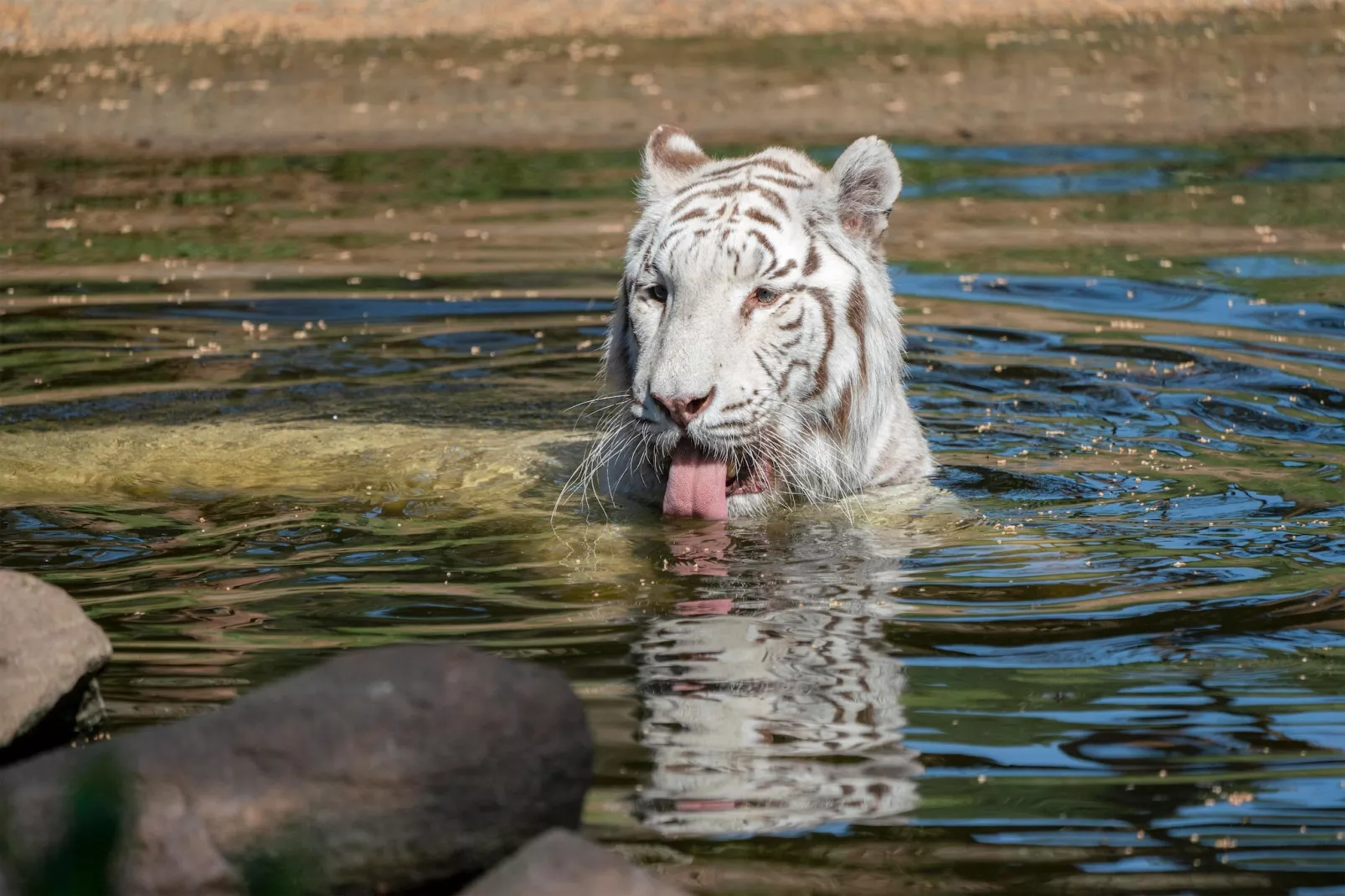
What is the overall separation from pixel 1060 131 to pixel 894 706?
401 inches

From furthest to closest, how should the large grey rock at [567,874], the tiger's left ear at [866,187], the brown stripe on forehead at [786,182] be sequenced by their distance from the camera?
1. the brown stripe on forehead at [786,182]
2. the tiger's left ear at [866,187]
3. the large grey rock at [567,874]

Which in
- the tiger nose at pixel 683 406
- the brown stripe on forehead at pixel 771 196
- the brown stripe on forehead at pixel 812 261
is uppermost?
the brown stripe on forehead at pixel 771 196

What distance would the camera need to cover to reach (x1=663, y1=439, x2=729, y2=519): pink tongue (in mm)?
5543

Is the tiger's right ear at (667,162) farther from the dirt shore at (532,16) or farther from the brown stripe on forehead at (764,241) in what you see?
the dirt shore at (532,16)

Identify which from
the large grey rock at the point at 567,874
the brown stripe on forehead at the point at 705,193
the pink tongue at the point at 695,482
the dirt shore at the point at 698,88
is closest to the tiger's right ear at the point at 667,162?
the brown stripe on forehead at the point at 705,193

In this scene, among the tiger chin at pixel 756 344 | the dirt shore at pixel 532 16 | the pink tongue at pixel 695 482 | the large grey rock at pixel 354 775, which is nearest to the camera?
the large grey rock at pixel 354 775

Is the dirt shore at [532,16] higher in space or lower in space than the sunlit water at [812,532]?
higher

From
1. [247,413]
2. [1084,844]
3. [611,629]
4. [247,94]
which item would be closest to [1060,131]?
[247,94]

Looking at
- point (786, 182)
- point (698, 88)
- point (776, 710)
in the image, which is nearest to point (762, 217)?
point (786, 182)

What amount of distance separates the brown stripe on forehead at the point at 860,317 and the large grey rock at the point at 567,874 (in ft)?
10.5

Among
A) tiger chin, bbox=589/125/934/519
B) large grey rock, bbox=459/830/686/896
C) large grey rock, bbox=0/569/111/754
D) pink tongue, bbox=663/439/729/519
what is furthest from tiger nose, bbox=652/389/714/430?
large grey rock, bbox=459/830/686/896

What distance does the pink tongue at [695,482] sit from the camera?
5.54 meters

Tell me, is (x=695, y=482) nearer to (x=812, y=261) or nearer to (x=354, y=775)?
(x=812, y=261)

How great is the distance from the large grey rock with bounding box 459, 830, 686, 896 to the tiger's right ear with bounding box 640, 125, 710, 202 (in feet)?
11.6
